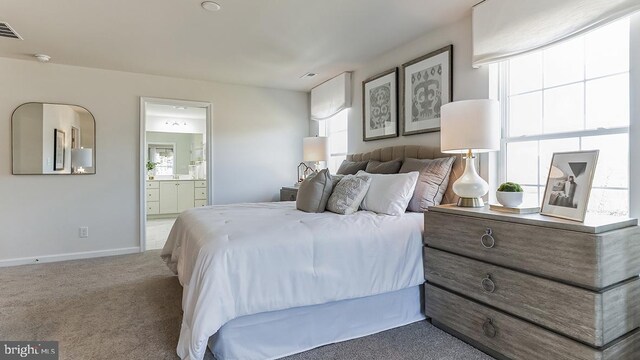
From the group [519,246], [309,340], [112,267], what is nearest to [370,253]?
[309,340]

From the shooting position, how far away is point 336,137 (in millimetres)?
4664

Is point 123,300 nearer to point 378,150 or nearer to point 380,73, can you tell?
point 378,150

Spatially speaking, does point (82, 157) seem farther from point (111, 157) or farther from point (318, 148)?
point (318, 148)

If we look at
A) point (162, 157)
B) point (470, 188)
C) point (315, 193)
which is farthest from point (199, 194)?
point (470, 188)

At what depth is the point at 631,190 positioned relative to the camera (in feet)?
5.87

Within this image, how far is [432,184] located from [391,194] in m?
0.35

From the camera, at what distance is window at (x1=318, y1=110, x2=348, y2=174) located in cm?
447

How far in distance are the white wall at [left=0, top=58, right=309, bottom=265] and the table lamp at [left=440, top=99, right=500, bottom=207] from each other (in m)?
3.23

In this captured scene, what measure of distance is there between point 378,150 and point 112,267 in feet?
10.4

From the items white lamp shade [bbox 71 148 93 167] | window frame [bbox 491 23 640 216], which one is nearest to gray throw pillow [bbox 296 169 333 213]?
window frame [bbox 491 23 640 216]

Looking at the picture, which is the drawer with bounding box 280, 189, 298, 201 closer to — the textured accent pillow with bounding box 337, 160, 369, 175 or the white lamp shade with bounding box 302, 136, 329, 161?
the white lamp shade with bounding box 302, 136, 329, 161

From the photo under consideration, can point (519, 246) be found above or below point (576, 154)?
below

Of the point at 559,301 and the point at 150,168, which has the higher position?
the point at 150,168

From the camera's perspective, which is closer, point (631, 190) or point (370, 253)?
point (631, 190)
